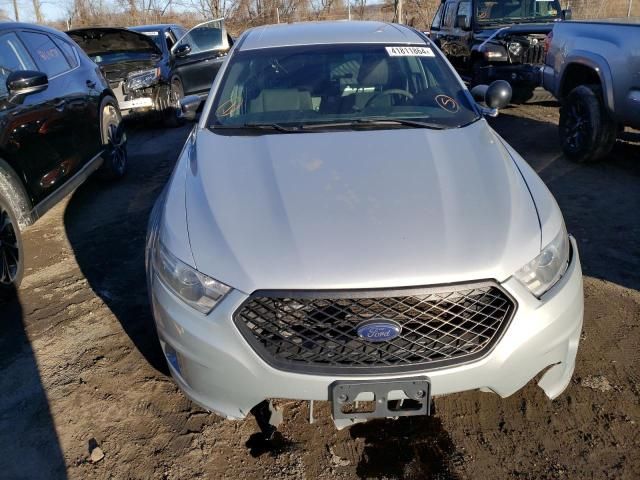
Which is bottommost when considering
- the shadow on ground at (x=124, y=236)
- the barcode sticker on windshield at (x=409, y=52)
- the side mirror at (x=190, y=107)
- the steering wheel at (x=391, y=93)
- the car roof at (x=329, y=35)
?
the shadow on ground at (x=124, y=236)

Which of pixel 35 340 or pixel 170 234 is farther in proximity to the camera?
pixel 35 340

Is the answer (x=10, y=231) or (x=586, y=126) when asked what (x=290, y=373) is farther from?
(x=586, y=126)

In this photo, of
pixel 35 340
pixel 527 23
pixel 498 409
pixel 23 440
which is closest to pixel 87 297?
pixel 35 340

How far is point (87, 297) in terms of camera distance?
383 cm

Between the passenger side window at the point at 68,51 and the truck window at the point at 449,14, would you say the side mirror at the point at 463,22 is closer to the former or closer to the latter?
the truck window at the point at 449,14

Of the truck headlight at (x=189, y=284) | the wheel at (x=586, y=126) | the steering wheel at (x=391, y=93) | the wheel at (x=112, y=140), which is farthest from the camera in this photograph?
the wheel at (x=112, y=140)

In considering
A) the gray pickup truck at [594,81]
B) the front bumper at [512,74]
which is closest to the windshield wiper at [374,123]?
the gray pickup truck at [594,81]

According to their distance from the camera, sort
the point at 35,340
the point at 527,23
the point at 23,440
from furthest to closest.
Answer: the point at 527,23 → the point at 35,340 → the point at 23,440

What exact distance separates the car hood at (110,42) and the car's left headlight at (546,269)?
839 centimetres

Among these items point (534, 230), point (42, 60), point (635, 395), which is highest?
point (42, 60)

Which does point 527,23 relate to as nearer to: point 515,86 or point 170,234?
point 515,86

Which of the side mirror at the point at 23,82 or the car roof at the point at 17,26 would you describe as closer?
the side mirror at the point at 23,82

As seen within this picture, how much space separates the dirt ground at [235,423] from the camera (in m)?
2.38

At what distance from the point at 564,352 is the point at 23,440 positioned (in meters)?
2.38
